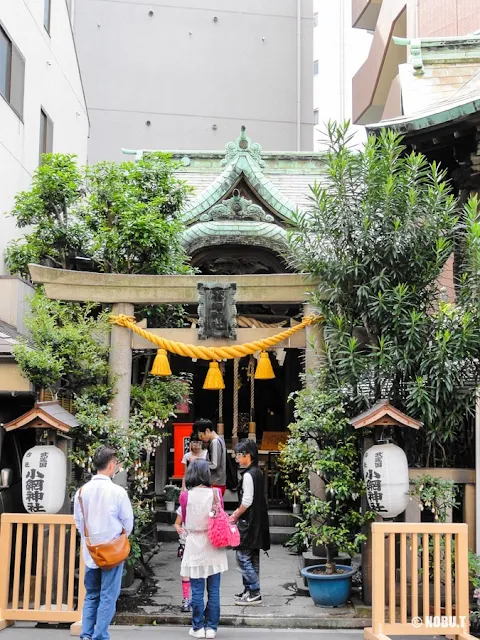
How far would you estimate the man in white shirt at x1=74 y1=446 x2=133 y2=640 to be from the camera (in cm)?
650

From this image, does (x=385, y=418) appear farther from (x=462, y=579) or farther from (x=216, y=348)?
(x=216, y=348)

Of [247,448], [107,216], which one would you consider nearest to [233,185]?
[107,216]

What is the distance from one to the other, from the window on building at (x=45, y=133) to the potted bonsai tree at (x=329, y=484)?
33.6ft

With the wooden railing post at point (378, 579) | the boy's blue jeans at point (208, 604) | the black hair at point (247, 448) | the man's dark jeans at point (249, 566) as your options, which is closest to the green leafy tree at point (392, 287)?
the black hair at point (247, 448)

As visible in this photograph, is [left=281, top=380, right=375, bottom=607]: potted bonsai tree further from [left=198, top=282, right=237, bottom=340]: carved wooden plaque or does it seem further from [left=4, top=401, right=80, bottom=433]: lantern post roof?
[left=4, top=401, right=80, bottom=433]: lantern post roof

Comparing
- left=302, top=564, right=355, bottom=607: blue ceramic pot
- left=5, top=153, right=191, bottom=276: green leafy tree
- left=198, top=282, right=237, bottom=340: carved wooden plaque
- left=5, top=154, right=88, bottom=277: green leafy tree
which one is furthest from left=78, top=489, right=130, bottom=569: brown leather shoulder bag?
left=5, top=154, right=88, bottom=277: green leafy tree

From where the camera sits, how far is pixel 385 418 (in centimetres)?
815

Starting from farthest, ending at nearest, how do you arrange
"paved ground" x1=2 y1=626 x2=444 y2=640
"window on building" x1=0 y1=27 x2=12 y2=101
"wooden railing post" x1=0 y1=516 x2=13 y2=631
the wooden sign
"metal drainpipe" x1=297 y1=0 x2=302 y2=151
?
"metal drainpipe" x1=297 y1=0 x2=302 y2=151 → the wooden sign → "window on building" x1=0 y1=27 x2=12 y2=101 → "wooden railing post" x1=0 y1=516 x2=13 y2=631 → "paved ground" x1=2 y1=626 x2=444 y2=640

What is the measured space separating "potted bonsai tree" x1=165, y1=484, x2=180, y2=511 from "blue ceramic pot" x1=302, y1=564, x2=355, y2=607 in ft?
17.5

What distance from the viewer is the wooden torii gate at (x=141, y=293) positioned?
30.8 ft

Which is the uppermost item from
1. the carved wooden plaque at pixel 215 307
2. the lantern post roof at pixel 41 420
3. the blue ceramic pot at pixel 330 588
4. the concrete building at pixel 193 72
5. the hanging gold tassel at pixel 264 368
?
the concrete building at pixel 193 72

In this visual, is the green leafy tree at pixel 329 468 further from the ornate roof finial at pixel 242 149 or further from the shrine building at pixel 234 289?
the ornate roof finial at pixel 242 149

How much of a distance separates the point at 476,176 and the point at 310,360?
407 centimetres

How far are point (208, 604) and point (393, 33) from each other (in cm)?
2039
